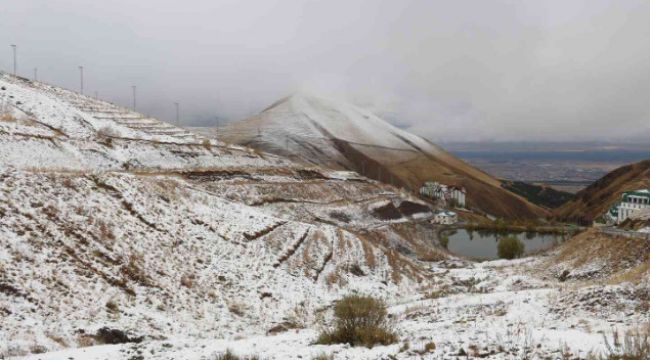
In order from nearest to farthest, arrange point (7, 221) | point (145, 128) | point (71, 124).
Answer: point (7, 221) < point (71, 124) < point (145, 128)

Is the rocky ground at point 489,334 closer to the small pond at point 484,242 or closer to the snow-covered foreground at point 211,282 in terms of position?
the snow-covered foreground at point 211,282

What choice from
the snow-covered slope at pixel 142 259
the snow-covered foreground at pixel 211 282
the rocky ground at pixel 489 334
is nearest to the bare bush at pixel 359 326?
the rocky ground at pixel 489 334

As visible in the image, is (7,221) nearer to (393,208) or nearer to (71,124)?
(71,124)

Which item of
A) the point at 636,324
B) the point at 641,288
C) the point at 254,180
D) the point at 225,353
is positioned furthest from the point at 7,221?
the point at 254,180

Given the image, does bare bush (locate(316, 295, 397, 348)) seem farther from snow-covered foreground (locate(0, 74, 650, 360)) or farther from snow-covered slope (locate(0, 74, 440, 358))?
snow-covered slope (locate(0, 74, 440, 358))

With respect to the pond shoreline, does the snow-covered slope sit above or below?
above

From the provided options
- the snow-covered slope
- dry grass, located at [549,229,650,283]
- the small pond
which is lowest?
the small pond

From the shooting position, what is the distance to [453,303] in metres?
23.7

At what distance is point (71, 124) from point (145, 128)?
30355 mm

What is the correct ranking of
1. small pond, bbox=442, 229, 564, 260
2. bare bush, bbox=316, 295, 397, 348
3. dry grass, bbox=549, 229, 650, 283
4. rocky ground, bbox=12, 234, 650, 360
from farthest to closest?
small pond, bbox=442, 229, 564, 260 < dry grass, bbox=549, 229, 650, 283 < bare bush, bbox=316, 295, 397, 348 < rocky ground, bbox=12, 234, 650, 360

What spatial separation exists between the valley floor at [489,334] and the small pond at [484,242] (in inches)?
3347

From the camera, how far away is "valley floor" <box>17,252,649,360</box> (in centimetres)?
1171

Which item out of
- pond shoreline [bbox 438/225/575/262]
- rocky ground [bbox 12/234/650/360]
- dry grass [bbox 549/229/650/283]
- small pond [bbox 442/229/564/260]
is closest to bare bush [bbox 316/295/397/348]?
rocky ground [bbox 12/234/650/360]

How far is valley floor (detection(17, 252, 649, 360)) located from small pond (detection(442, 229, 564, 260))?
85.0m
